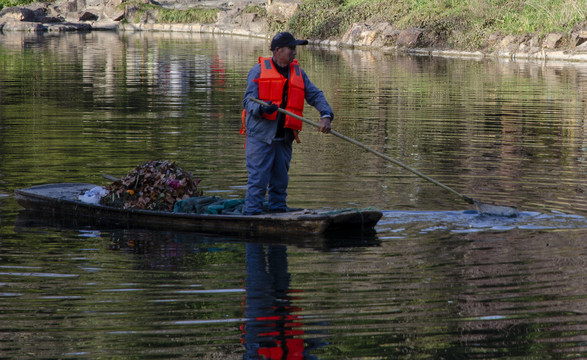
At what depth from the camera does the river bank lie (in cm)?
3672

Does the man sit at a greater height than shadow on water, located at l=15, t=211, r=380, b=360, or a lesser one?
greater

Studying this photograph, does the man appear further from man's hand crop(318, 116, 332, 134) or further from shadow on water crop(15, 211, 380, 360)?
shadow on water crop(15, 211, 380, 360)

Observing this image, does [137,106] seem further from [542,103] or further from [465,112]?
[542,103]

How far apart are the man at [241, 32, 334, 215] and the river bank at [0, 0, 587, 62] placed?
93.0 ft

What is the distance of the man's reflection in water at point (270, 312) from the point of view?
5.62m

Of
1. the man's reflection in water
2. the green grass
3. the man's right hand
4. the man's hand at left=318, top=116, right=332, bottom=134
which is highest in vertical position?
the green grass

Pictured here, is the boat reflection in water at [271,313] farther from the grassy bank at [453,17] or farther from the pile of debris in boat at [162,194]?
the grassy bank at [453,17]

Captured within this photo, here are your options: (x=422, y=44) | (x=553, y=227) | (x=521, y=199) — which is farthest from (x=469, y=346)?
(x=422, y=44)

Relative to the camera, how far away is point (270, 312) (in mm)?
6434

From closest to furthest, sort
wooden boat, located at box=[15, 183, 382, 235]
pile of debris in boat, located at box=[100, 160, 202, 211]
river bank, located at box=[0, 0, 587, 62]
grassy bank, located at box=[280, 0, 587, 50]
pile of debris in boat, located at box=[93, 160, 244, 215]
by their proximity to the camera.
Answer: wooden boat, located at box=[15, 183, 382, 235]
pile of debris in boat, located at box=[93, 160, 244, 215]
pile of debris in boat, located at box=[100, 160, 202, 211]
grassy bank, located at box=[280, 0, 587, 50]
river bank, located at box=[0, 0, 587, 62]

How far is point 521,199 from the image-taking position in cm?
1043

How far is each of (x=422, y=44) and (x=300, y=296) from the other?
3659 cm

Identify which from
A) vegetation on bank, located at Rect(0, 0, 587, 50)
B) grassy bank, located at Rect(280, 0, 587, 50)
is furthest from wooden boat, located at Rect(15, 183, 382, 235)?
grassy bank, located at Rect(280, 0, 587, 50)

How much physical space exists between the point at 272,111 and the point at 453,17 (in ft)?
111
